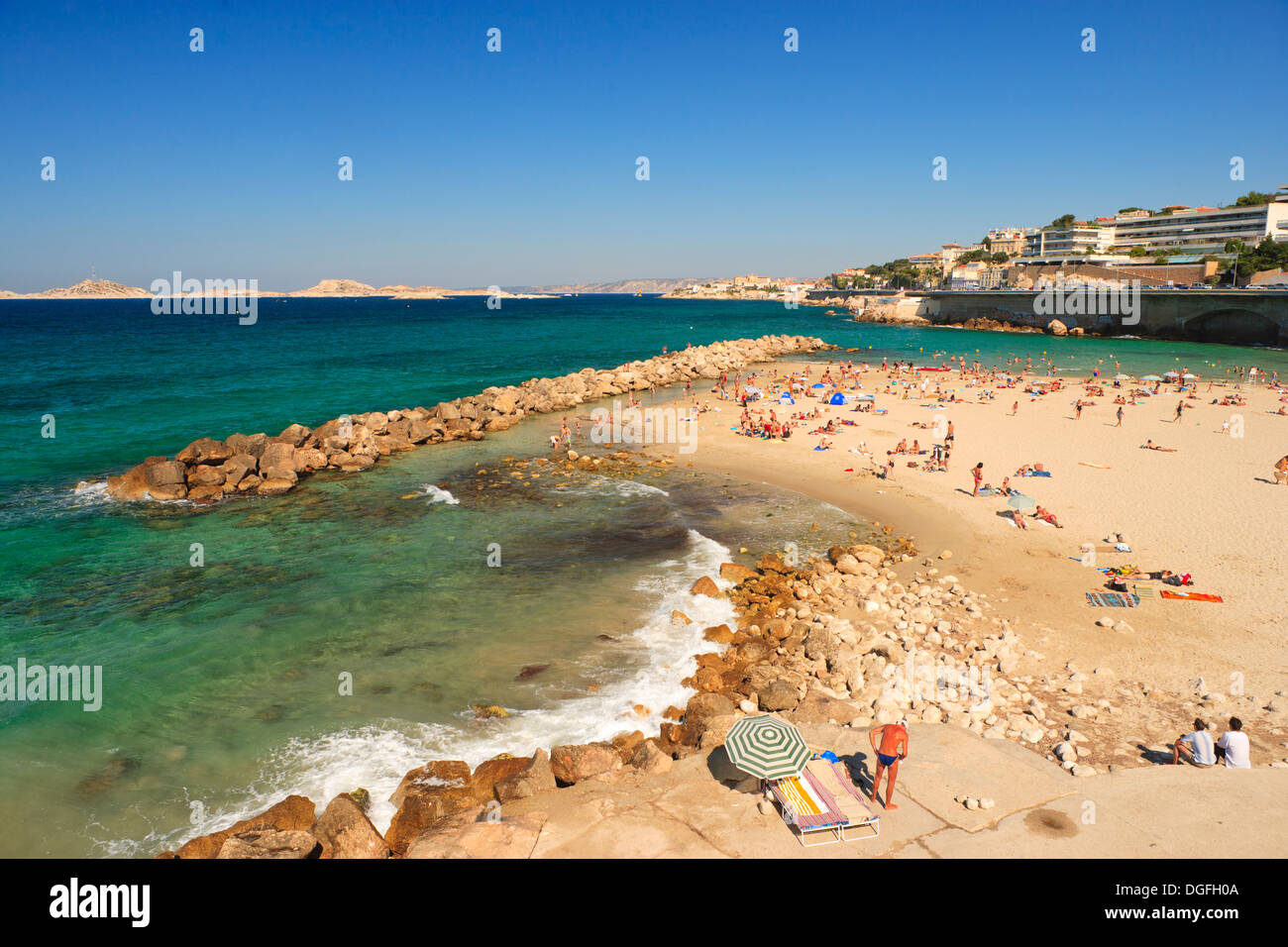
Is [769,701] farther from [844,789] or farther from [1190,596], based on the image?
[1190,596]

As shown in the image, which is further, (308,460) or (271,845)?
(308,460)

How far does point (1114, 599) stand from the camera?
49.5 ft

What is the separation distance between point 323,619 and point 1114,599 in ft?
60.7

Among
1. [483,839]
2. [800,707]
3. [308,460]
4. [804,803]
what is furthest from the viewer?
[308,460]

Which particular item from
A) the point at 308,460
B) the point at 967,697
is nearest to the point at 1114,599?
the point at 967,697

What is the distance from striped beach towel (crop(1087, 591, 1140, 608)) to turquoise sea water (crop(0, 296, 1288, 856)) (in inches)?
277

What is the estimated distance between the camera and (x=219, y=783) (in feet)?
35.5

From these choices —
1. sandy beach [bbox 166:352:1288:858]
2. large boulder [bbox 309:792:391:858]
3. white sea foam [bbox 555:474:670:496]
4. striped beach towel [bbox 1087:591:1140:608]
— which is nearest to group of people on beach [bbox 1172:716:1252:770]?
sandy beach [bbox 166:352:1288:858]

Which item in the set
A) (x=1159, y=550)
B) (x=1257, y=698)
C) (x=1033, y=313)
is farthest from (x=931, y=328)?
(x=1257, y=698)

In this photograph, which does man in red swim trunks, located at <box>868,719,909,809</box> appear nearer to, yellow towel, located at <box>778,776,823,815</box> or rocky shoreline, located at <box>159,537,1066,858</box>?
yellow towel, located at <box>778,776,823,815</box>

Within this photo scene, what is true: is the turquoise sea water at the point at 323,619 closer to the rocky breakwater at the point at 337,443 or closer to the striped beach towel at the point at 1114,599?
the rocky breakwater at the point at 337,443

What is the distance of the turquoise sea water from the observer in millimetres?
11125
